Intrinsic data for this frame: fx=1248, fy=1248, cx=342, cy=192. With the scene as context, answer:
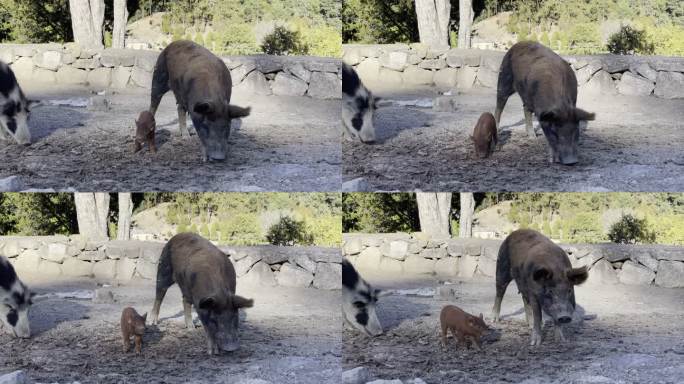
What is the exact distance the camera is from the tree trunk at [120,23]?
1009 cm

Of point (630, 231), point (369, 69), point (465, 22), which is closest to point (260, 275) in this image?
point (369, 69)

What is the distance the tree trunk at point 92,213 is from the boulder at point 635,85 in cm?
465

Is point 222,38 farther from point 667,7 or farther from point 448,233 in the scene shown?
point 667,7

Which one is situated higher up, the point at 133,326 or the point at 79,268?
the point at 133,326

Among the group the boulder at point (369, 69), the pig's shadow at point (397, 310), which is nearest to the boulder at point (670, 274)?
the pig's shadow at point (397, 310)

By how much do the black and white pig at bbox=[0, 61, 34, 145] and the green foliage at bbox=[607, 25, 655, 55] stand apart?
491 cm

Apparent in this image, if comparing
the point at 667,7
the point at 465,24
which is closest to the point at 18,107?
the point at 465,24

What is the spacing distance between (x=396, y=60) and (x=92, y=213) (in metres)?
2.99

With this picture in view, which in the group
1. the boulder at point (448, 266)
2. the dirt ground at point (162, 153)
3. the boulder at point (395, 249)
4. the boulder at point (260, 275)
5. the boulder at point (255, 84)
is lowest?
the boulder at point (260, 275)

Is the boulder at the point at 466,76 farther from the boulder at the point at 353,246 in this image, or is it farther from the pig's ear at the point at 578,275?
the pig's ear at the point at 578,275

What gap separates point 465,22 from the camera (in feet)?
33.2

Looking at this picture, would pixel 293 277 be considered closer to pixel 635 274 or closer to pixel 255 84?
pixel 255 84

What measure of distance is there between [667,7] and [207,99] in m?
4.99

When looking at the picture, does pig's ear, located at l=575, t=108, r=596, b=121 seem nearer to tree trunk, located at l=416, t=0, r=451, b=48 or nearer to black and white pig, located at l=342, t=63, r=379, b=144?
black and white pig, located at l=342, t=63, r=379, b=144
